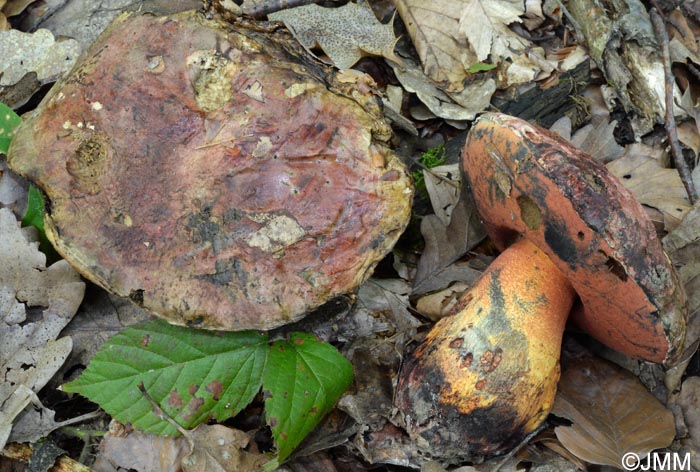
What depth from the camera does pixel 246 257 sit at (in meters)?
2.14

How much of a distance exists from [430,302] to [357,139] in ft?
2.96

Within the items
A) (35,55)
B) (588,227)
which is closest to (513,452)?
(588,227)

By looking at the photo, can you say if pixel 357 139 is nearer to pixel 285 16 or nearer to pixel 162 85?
pixel 162 85

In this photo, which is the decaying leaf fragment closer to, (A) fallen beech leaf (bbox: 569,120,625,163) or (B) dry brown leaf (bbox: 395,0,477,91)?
(B) dry brown leaf (bbox: 395,0,477,91)

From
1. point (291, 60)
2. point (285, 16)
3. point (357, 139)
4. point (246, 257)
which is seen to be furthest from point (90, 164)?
point (285, 16)

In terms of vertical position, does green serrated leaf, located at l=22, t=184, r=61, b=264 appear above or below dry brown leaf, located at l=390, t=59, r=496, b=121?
above

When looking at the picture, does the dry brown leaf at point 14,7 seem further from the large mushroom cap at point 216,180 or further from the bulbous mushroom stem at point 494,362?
the bulbous mushroom stem at point 494,362

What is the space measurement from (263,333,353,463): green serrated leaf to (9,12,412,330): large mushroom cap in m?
0.33

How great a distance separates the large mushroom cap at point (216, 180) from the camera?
214 centimetres

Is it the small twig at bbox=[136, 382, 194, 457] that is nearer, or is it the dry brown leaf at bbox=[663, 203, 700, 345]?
the small twig at bbox=[136, 382, 194, 457]

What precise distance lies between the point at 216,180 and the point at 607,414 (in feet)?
5.57

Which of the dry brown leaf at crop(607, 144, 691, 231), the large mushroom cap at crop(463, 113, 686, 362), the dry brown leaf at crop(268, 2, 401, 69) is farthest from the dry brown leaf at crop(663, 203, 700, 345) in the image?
the dry brown leaf at crop(268, 2, 401, 69)

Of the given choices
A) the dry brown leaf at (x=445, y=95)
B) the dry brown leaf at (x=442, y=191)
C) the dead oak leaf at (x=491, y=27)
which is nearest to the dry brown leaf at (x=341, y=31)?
the dry brown leaf at (x=445, y=95)

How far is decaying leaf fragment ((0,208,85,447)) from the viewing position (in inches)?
101
